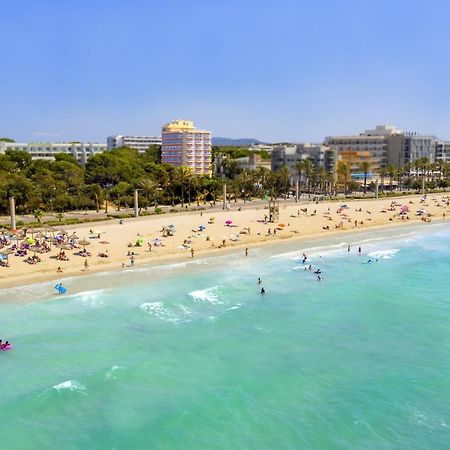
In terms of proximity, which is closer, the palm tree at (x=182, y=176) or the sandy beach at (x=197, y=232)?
the sandy beach at (x=197, y=232)

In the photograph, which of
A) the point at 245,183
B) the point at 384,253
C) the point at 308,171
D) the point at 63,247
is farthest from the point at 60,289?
the point at 308,171

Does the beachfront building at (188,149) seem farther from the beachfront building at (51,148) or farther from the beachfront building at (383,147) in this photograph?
the beachfront building at (383,147)

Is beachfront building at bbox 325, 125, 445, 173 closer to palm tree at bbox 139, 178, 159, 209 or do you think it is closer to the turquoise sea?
palm tree at bbox 139, 178, 159, 209

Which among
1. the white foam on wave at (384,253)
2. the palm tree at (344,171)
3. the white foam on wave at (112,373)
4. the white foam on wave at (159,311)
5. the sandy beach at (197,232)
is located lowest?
the white foam on wave at (112,373)

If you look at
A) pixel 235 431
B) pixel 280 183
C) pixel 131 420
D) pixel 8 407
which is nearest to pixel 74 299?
pixel 8 407

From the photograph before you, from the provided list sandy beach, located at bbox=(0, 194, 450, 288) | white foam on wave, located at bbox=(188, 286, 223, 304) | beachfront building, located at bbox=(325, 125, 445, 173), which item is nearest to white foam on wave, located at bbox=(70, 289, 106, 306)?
sandy beach, located at bbox=(0, 194, 450, 288)

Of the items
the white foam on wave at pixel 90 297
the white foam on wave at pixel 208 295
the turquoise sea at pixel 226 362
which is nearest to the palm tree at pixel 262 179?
the turquoise sea at pixel 226 362

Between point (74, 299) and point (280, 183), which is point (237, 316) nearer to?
point (74, 299)

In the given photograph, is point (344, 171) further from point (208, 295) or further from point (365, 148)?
point (208, 295)
